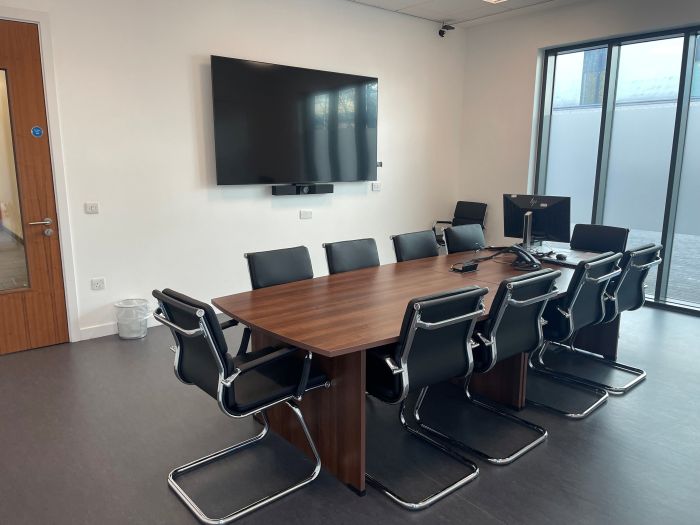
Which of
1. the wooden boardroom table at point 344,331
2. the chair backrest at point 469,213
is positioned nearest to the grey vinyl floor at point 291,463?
the wooden boardroom table at point 344,331

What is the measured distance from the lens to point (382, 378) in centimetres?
245

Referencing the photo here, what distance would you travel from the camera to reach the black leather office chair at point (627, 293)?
345 cm

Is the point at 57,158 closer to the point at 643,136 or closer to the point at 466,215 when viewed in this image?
the point at 466,215

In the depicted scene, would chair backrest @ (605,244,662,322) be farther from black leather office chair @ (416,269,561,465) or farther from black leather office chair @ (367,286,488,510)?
black leather office chair @ (367,286,488,510)

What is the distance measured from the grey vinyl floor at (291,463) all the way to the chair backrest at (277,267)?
0.84m

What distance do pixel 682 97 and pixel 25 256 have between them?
5976 mm

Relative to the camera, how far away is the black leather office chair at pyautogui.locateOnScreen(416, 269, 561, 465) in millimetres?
2566

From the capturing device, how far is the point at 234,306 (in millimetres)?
2762

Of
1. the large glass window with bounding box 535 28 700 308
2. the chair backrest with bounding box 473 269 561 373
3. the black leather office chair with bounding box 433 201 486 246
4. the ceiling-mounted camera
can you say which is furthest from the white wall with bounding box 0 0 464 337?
the chair backrest with bounding box 473 269 561 373

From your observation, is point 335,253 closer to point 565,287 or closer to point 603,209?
point 565,287

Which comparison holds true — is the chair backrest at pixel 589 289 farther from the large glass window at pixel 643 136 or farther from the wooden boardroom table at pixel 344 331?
the large glass window at pixel 643 136

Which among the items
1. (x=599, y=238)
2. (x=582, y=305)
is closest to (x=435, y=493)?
(x=582, y=305)

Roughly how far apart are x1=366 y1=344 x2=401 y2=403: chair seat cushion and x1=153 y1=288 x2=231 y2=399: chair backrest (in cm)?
68

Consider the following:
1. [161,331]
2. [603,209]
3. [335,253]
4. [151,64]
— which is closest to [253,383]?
[335,253]
